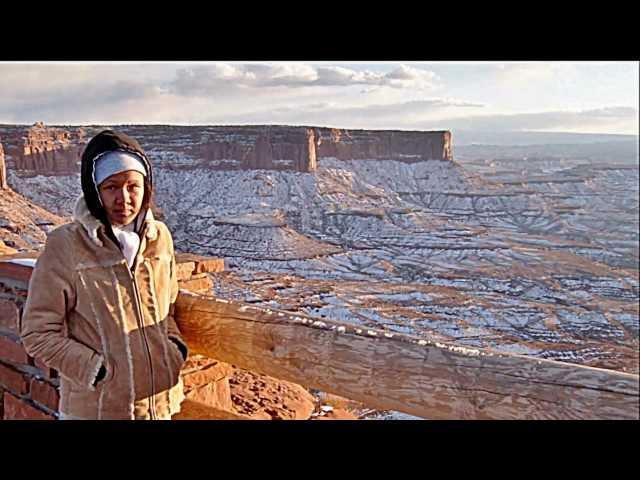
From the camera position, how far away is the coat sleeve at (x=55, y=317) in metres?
1.44

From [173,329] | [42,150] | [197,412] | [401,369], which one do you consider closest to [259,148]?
[42,150]

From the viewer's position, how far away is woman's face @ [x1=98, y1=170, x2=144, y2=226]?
1.46 m

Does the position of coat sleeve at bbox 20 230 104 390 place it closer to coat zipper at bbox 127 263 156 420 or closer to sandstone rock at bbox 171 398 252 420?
coat zipper at bbox 127 263 156 420

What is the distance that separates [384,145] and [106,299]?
5591 centimetres

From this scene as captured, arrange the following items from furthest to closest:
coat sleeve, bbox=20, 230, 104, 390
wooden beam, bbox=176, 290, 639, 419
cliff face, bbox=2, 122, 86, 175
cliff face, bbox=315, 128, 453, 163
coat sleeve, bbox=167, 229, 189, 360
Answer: cliff face, bbox=315, 128, 453, 163, cliff face, bbox=2, 122, 86, 175, coat sleeve, bbox=167, 229, 189, 360, coat sleeve, bbox=20, 230, 104, 390, wooden beam, bbox=176, 290, 639, 419

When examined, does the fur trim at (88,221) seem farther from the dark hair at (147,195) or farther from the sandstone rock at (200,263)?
the sandstone rock at (200,263)

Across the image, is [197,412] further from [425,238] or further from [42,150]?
[425,238]

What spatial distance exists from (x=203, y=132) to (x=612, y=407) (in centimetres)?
4386

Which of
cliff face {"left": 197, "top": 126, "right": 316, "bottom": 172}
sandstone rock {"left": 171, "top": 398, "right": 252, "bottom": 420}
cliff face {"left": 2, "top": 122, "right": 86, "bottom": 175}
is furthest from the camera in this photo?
cliff face {"left": 197, "top": 126, "right": 316, "bottom": 172}

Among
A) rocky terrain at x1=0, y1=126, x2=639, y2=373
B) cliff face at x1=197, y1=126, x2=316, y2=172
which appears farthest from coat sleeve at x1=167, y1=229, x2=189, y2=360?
cliff face at x1=197, y1=126, x2=316, y2=172

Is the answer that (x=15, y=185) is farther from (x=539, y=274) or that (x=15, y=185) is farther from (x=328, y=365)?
(x=328, y=365)

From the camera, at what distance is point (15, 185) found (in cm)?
3086

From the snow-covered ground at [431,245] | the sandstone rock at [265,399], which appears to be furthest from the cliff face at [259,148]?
the sandstone rock at [265,399]
